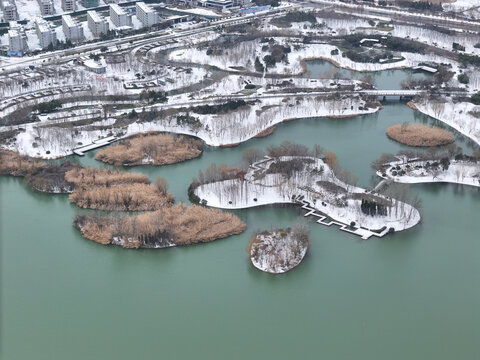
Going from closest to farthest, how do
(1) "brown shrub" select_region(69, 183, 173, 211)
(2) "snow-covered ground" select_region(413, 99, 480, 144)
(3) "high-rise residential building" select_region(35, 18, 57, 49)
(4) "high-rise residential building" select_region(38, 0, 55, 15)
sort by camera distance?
1. (1) "brown shrub" select_region(69, 183, 173, 211)
2. (2) "snow-covered ground" select_region(413, 99, 480, 144)
3. (3) "high-rise residential building" select_region(35, 18, 57, 49)
4. (4) "high-rise residential building" select_region(38, 0, 55, 15)

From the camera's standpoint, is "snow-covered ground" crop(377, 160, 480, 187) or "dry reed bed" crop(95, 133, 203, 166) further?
"dry reed bed" crop(95, 133, 203, 166)

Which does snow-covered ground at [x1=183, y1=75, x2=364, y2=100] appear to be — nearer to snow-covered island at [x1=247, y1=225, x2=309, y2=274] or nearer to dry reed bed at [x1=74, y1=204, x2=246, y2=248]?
dry reed bed at [x1=74, y1=204, x2=246, y2=248]

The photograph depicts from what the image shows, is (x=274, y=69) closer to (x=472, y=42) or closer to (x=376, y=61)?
(x=376, y=61)

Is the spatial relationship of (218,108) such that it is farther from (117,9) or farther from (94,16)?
(117,9)

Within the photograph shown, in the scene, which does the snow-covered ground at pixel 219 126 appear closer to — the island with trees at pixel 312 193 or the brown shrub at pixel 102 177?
the brown shrub at pixel 102 177

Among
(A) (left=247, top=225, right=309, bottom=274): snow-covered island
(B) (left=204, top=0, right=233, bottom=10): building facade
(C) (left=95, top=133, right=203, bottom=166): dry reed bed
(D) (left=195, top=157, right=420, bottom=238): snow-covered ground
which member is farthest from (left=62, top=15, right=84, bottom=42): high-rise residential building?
(A) (left=247, top=225, right=309, bottom=274): snow-covered island

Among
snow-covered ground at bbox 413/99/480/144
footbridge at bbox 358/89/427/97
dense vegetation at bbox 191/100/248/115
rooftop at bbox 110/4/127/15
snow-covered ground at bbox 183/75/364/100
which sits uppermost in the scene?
rooftop at bbox 110/4/127/15

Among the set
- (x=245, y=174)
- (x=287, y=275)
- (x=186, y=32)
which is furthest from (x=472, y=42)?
(x=287, y=275)
